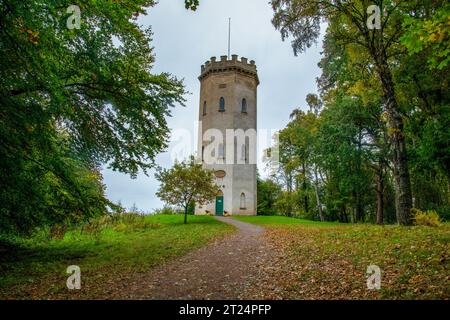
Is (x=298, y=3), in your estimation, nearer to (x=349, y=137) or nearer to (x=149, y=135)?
(x=149, y=135)

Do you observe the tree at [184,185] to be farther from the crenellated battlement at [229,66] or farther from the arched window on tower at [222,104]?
the crenellated battlement at [229,66]

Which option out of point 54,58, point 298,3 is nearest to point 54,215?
point 54,58

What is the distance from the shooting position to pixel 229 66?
36.2 metres

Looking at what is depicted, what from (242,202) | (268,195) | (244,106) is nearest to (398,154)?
(242,202)

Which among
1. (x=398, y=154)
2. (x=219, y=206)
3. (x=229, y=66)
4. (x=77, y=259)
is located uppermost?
(x=229, y=66)

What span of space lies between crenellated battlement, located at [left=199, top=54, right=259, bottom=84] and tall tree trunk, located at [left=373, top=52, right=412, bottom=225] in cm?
2395

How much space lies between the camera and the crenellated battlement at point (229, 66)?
36.3 meters

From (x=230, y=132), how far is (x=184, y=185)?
1307 cm

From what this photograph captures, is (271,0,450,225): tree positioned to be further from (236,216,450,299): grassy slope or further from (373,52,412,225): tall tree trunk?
(236,216,450,299): grassy slope

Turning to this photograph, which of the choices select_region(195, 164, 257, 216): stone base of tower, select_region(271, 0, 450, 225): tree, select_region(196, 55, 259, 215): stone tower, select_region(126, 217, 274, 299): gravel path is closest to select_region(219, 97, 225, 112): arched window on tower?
select_region(196, 55, 259, 215): stone tower

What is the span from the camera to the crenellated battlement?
36.3 meters

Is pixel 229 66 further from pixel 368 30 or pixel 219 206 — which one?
pixel 368 30

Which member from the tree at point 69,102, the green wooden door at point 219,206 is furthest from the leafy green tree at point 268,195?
the tree at point 69,102
